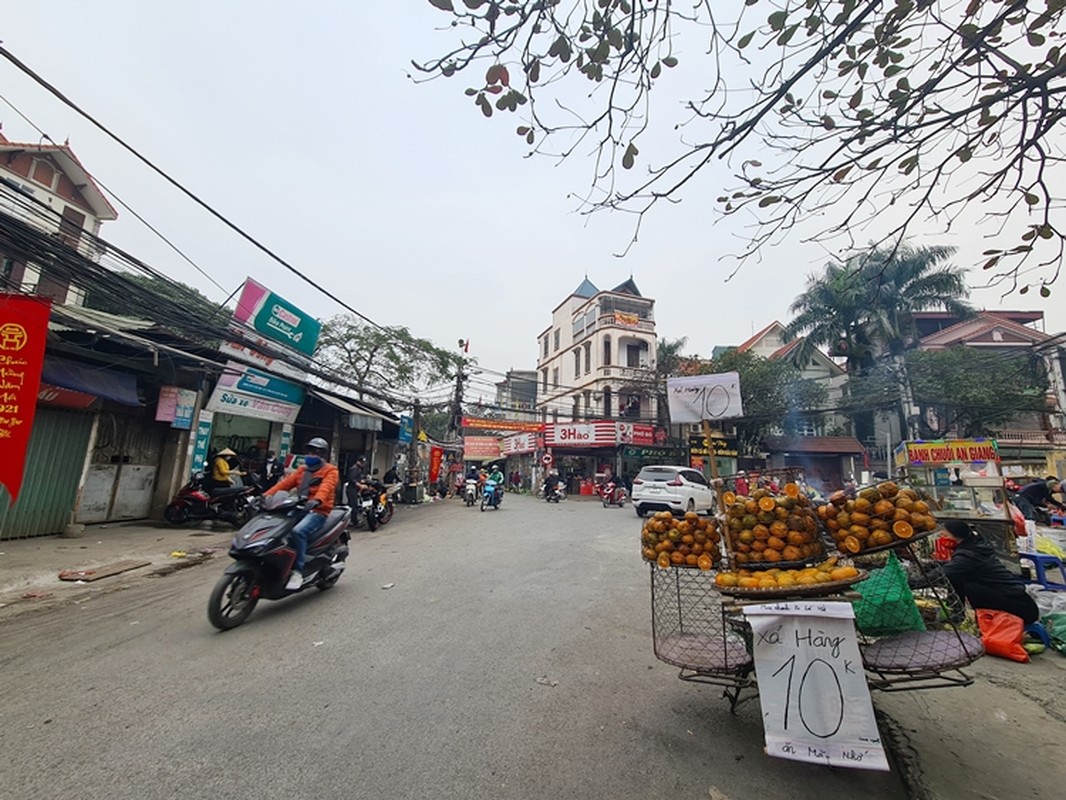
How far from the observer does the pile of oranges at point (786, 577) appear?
2.29 meters

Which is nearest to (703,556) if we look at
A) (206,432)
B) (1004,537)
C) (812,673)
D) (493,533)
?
(812,673)

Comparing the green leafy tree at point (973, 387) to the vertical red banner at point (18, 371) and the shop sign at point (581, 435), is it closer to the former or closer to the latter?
the shop sign at point (581, 435)

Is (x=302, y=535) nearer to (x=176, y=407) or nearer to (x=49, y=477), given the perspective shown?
(x=49, y=477)

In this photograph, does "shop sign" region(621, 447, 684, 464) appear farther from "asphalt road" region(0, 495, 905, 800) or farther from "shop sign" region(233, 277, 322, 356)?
"asphalt road" region(0, 495, 905, 800)

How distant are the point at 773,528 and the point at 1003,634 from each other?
10.1 ft

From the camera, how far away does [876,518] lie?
99.0 inches

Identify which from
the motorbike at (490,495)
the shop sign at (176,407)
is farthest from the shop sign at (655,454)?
the shop sign at (176,407)

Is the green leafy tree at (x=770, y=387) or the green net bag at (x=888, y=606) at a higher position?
the green leafy tree at (x=770, y=387)

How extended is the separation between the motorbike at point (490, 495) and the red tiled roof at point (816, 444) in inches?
771

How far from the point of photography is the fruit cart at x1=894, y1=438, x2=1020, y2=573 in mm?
6352

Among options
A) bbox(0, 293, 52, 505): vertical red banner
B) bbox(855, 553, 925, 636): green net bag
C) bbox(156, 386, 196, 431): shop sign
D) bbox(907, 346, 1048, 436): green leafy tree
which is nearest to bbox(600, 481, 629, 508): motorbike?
bbox(156, 386, 196, 431): shop sign

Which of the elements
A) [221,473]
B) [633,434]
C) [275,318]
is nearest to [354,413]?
[275,318]

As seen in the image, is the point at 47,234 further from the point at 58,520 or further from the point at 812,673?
the point at 812,673

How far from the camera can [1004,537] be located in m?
6.31
